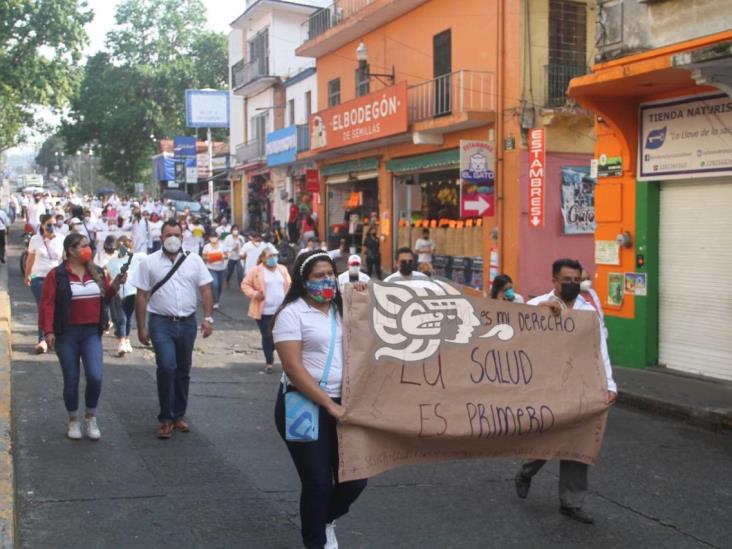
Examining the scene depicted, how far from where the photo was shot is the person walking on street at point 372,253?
870 inches

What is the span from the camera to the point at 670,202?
38.2ft

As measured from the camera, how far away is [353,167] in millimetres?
25688

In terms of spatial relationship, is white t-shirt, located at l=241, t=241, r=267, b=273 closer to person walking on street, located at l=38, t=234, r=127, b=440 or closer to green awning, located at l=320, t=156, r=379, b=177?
green awning, located at l=320, t=156, r=379, b=177

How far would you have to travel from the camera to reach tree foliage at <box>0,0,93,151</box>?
3606 centimetres

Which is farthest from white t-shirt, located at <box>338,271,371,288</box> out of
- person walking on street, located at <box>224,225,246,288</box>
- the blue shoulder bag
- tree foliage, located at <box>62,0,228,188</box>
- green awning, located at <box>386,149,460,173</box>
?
tree foliage, located at <box>62,0,228,188</box>

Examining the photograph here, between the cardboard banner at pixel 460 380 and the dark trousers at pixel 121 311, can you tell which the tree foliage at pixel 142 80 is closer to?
the dark trousers at pixel 121 311

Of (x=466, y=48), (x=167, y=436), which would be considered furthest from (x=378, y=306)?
→ (x=466, y=48)

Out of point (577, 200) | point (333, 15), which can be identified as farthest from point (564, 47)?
point (333, 15)

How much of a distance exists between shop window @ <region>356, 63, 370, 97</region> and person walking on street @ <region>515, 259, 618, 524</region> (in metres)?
19.2

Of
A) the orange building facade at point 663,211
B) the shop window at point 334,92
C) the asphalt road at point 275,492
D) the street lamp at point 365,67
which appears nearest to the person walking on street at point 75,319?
the asphalt road at point 275,492

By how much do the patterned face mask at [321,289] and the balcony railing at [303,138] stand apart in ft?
77.6

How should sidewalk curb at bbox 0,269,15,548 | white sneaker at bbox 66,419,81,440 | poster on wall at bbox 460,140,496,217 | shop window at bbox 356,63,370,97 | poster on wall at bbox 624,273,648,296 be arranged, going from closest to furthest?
sidewalk curb at bbox 0,269,15,548 < white sneaker at bbox 66,419,81,440 < poster on wall at bbox 624,273,648,296 < poster on wall at bbox 460,140,496,217 < shop window at bbox 356,63,370,97

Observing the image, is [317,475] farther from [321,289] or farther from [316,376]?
[321,289]

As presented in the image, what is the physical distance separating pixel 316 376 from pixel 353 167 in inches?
846
